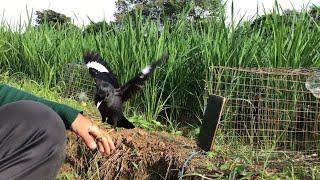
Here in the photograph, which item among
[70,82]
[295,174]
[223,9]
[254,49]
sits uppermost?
[223,9]

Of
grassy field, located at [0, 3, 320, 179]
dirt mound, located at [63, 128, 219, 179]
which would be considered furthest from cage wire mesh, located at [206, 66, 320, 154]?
dirt mound, located at [63, 128, 219, 179]

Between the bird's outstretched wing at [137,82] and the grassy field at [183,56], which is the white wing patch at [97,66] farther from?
the grassy field at [183,56]

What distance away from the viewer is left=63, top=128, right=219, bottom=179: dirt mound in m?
3.75

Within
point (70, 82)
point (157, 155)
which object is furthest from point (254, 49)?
point (70, 82)

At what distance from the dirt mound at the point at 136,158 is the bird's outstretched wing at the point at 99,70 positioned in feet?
1.88

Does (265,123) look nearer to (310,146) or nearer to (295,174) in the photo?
(310,146)

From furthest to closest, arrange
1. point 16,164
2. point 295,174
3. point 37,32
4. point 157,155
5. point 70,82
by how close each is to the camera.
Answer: point 37,32, point 70,82, point 157,155, point 295,174, point 16,164

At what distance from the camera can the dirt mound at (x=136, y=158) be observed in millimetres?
3747

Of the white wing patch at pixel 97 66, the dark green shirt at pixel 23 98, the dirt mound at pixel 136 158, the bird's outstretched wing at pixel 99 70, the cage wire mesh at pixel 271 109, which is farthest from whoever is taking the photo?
the white wing patch at pixel 97 66

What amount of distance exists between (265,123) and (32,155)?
2.98m

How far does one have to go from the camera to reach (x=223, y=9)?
16.5 ft

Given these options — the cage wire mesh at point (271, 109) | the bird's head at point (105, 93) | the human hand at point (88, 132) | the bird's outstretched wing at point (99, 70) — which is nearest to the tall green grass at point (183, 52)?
the cage wire mesh at point (271, 109)

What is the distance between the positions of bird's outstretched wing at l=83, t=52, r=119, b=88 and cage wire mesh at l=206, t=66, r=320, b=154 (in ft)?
2.83

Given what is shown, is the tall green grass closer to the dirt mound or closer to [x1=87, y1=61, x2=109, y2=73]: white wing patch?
[x1=87, y1=61, x2=109, y2=73]: white wing patch
